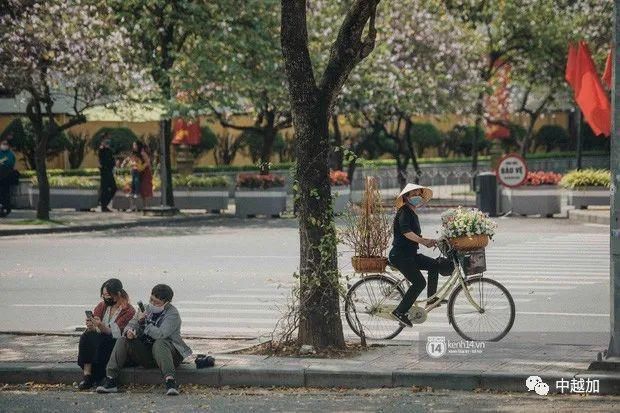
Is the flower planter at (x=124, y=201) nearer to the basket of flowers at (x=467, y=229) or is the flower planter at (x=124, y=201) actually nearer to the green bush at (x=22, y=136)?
the green bush at (x=22, y=136)

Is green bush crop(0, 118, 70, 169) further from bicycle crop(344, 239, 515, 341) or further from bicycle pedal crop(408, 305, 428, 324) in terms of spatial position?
bicycle pedal crop(408, 305, 428, 324)

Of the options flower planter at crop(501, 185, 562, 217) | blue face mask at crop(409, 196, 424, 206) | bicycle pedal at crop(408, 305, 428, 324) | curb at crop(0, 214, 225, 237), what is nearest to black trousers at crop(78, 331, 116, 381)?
bicycle pedal at crop(408, 305, 428, 324)

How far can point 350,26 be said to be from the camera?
12984 mm

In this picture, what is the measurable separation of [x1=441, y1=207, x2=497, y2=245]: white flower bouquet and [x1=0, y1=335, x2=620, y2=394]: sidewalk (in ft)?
3.65

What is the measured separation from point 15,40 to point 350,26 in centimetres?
2059

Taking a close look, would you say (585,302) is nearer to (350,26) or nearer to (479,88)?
(350,26)

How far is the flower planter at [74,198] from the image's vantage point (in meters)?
39.4

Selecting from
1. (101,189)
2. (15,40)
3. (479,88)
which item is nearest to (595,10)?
(479,88)

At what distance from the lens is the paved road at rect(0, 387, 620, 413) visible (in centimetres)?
1066

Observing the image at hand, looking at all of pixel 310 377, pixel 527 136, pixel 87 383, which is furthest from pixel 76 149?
pixel 310 377

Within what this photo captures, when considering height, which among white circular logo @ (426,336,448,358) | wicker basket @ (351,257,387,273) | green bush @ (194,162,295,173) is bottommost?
white circular logo @ (426,336,448,358)

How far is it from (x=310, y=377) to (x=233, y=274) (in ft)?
31.4

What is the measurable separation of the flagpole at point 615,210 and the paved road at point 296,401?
0.91 m

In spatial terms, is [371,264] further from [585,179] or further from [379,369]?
[585,179]
